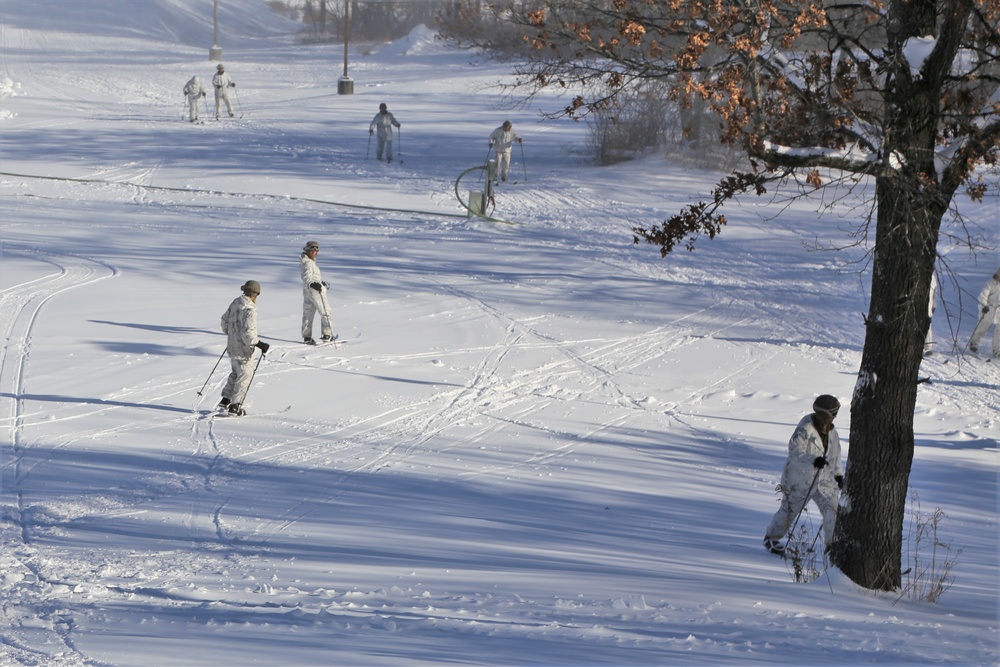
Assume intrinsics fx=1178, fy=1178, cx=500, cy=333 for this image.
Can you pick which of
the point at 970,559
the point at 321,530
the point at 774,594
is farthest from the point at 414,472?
the point at 970,559

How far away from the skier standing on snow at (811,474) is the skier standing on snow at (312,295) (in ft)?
25.1

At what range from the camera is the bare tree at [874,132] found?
7.30 m

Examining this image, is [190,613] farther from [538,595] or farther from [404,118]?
[404,118]

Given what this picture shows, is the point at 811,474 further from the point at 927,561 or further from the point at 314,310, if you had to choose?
the point at 314,310

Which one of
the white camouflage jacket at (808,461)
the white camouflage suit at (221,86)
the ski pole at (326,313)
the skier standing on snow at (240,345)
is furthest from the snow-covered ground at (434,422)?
the white camouflage suit at (221,86)

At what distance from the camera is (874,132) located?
738 centimetres

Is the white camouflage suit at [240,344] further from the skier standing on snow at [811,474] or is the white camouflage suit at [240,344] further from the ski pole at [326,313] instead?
the skier standing on snow at [811,474]

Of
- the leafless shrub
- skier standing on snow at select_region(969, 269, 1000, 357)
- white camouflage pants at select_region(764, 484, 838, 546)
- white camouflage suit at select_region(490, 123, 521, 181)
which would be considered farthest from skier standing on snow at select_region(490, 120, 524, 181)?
white camouflage pants at select_region(764, 484, 838, 546)

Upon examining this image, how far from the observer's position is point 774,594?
7.81m

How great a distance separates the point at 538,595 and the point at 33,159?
25.9 meters

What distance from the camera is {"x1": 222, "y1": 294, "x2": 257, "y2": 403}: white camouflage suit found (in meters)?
12.6

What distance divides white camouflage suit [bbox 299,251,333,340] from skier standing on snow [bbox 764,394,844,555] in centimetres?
779

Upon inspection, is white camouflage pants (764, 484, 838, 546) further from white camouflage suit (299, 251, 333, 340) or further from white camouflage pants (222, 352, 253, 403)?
white camouflage suit (299, 251, 333, 340)

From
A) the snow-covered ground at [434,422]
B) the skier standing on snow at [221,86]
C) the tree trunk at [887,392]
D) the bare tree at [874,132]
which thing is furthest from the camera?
the skier standing on snow at [221,86]
